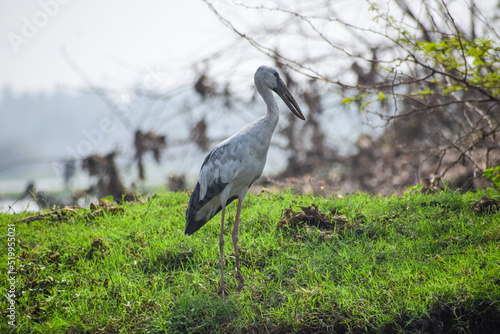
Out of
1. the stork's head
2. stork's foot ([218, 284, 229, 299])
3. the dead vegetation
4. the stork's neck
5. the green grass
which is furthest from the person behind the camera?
the dead vegetation

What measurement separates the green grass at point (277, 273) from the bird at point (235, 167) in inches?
15.4

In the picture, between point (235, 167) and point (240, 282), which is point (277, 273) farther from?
point (235, 167)

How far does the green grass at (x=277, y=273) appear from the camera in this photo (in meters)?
3.41

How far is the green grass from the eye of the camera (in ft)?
11.2

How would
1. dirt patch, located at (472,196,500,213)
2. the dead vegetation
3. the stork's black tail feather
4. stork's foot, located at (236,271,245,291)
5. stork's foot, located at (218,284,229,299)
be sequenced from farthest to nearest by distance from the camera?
dirt patch, located at (472,196,500,213) → the dead vegetation → the stork's black tail feather → stork's foot, located at (236,271,245,291) → stork's foot, located at (218,284,229,299)

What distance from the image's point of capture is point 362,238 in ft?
15.3

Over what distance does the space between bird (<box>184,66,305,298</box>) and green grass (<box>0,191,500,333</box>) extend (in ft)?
1.28

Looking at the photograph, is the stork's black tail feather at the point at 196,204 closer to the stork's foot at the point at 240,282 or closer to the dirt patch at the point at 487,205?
the stork's foot at the point at 240,282

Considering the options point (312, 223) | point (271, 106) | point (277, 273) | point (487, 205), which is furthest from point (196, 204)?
point (487, 205)

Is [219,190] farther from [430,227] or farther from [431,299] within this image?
[430,227]

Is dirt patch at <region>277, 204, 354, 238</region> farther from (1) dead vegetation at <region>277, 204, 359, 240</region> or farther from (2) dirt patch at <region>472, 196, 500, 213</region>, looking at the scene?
(2) dirt patch at <region>472, 196, 500, 213</region>

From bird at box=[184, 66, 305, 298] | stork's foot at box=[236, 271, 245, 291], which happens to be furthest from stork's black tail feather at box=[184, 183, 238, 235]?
stork's foot at box=[236, 271, 245, 291]

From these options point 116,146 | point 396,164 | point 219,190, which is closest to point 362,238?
point 219,190

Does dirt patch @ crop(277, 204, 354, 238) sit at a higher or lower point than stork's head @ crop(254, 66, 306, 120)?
lower
